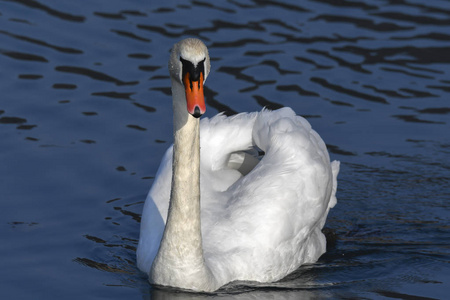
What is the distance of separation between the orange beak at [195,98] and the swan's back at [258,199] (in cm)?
179

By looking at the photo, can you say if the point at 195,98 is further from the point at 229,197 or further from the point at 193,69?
the point at 229,197

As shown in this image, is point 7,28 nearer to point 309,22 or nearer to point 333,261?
point 309,22

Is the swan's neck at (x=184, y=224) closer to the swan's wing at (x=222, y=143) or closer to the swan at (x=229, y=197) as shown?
the swan at (x=229, y=197)

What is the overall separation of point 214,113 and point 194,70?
5034 millimetres

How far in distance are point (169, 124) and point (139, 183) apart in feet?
4.86

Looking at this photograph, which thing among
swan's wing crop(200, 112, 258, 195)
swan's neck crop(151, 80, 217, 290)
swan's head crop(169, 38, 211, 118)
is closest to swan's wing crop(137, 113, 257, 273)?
swan's wing crop(200, 112, 258, 195)

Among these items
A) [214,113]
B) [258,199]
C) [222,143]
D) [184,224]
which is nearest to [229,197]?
[258,199]

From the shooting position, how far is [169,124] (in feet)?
41.2

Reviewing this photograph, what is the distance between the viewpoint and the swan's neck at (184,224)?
8273 mm

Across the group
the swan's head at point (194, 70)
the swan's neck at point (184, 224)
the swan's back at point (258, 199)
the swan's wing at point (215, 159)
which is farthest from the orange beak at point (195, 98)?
the swan's wing at point (215, 159)

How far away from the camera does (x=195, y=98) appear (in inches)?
299

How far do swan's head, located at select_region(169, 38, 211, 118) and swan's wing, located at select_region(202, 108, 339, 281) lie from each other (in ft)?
5.72

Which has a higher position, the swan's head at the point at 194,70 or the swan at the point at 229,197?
the swan's head at the point at 194,70

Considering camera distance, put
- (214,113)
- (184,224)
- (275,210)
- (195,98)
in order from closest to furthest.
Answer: (195,98)
(184,224)
(275,210)
(214,113)
